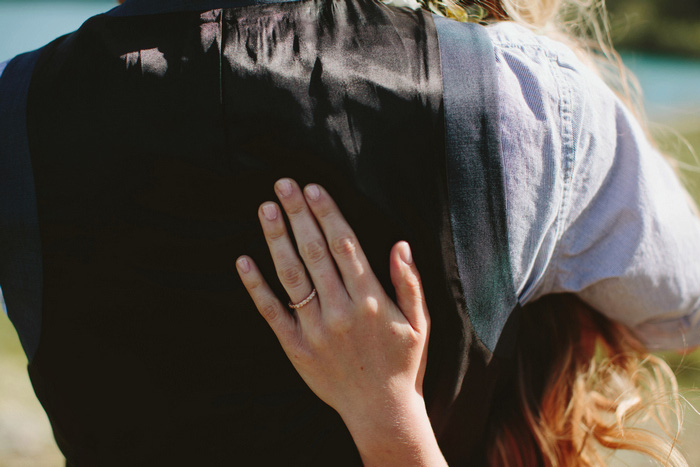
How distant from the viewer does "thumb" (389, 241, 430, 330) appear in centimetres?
84

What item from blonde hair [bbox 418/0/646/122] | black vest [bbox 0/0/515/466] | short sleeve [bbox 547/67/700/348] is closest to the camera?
black vest [bbox 0/0/515/466]

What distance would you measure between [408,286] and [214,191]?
1.09ft

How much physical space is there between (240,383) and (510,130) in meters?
0.59

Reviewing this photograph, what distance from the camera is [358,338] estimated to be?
34.1 inches

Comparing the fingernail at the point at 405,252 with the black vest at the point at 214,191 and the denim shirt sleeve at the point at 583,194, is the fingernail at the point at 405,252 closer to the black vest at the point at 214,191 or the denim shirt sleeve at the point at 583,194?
the black vest at the point at 214,191

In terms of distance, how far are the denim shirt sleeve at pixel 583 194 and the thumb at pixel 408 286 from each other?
6.4 inches

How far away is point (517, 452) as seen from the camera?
1.11m

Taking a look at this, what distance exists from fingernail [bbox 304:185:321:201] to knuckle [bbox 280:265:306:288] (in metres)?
0.12

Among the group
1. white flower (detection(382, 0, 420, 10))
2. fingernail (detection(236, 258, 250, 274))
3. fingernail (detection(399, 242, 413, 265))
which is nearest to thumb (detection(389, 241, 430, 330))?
fingernail (detection(399, 242, 413, 265))

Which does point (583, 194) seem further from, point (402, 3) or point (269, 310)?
point (269, 310)

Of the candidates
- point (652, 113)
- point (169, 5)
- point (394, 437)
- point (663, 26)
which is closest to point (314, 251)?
point (394, 437)

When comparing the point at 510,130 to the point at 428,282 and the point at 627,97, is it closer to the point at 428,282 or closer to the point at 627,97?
the point at 428,282

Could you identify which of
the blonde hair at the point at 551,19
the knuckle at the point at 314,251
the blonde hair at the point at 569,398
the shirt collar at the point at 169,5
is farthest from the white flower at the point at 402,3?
the blonde hair at the point at 569,398

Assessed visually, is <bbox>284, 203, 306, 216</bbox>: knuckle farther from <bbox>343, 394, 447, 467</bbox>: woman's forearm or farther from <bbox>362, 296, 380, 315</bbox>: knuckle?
<bbox>343, 394, 447, 467</bbox>: woman's forearm
